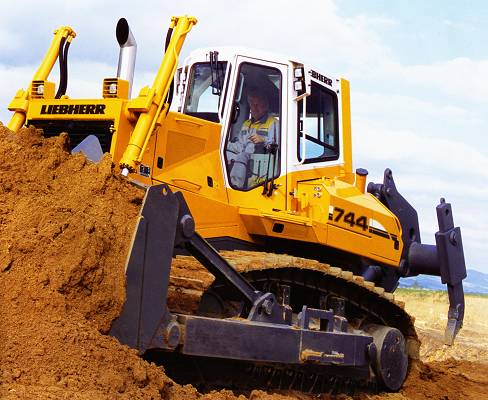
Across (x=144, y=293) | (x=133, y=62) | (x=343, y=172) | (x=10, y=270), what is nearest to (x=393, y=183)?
(x=343, y=172)

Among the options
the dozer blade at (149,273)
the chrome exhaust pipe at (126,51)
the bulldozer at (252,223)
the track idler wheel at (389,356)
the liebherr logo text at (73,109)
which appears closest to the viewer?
the dozer blade at (149,273)

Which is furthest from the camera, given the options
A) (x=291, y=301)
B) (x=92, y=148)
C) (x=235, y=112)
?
(x=235, y=112)

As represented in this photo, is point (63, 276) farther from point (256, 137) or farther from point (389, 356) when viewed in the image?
point (389, 356)

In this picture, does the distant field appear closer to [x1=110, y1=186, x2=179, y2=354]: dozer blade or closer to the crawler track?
the crawler track

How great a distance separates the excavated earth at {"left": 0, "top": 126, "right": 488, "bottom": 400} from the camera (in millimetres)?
4516

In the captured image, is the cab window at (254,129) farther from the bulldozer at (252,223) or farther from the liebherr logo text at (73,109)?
the liebherr logo text at (73,109)

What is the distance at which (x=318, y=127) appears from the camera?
28.6 ft

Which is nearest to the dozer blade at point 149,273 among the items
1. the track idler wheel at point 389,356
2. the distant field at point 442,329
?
the track idler wheel at point 389,356

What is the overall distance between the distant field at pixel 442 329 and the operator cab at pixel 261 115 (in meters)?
4.54

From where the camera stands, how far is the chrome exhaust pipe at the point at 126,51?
23.6ft

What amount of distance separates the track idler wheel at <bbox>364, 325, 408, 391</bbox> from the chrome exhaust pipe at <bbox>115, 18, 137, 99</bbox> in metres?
3.09

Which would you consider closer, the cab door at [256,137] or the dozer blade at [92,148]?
the dozer blade at [92,148]

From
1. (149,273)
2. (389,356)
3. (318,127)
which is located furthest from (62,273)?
(318,127)

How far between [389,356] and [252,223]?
5.52ft
